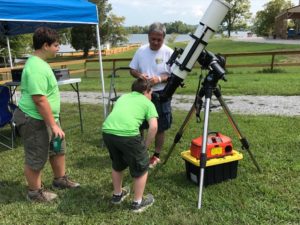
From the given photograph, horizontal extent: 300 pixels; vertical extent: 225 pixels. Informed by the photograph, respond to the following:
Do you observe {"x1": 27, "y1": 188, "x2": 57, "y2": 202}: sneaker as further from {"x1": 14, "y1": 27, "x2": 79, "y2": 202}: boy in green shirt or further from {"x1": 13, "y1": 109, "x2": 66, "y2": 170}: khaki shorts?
{"x1": 13, "y1": 109, "x2": 66, "y2": 170}: khaki shorts

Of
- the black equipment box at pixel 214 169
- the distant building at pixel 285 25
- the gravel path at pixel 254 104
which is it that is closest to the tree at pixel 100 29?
the distant building at pixel 285 25

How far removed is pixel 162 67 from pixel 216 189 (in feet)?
4.90

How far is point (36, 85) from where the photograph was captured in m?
3.01

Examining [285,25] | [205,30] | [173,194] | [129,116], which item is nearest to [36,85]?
[129,116]

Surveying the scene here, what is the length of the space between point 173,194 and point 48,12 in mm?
2962

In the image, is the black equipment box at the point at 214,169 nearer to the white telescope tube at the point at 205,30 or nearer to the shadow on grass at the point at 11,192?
the white telescope tube at the point at 205,30

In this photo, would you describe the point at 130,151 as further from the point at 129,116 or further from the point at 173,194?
the point at 173,194

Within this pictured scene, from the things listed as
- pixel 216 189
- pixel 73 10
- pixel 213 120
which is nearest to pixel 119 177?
pixel 216 189

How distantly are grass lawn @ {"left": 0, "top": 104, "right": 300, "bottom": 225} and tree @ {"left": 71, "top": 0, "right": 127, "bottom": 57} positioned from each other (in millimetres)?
33020

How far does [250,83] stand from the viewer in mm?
10680

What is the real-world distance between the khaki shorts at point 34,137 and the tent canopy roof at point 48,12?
162 centimetres

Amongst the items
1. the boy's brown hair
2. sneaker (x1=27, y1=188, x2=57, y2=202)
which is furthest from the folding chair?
the boy's brown hair

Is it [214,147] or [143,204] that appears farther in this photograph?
[214,147]

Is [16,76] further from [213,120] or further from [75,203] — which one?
[213,120]
